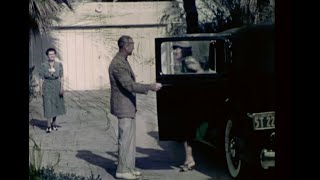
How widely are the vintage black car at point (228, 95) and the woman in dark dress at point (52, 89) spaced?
76 centimetres

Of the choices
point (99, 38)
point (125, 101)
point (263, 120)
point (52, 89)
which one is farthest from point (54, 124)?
point (263, 120)

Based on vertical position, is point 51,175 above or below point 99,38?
below

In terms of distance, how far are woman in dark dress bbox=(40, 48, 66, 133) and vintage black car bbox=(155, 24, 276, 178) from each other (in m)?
0.76

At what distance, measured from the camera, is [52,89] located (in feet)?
15.4

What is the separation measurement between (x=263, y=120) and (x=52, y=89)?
163cm

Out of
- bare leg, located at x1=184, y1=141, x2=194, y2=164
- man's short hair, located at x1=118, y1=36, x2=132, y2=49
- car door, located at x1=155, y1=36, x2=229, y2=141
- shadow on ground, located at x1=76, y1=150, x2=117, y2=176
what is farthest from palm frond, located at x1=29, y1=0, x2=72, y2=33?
bare leg, located at x1=184, y1=141, x2=194, y2=164

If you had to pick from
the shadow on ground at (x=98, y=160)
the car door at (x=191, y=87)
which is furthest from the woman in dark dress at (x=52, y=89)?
the car door at (x=191, y=87)

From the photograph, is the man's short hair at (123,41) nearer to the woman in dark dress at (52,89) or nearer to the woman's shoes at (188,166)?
the woman in dark dress at (52,89)

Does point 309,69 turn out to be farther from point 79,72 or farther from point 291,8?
point 79,72

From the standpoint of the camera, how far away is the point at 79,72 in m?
4.65

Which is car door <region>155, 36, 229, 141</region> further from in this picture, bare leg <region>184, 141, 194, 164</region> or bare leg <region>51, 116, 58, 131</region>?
bare leg <region>51, 116, 58, 131</region>

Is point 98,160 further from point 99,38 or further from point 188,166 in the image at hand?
point 99,38
